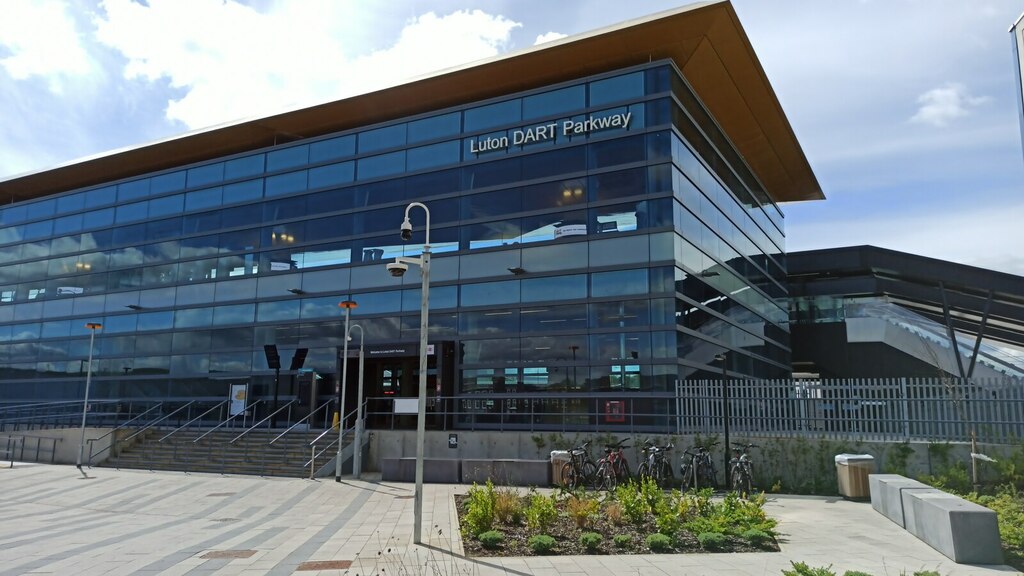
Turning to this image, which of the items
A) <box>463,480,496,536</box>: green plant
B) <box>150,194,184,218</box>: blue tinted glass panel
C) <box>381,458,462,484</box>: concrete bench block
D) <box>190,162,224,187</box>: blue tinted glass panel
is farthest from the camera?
<box>150,194,184,218</box>: blue tinted glass panel

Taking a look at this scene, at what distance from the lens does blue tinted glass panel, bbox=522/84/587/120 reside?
85.0 feet

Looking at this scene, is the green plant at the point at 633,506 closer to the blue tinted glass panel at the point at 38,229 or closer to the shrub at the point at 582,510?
the shrub at the point at 582,510

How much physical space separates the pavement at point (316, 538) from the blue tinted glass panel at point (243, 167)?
16.7 meters

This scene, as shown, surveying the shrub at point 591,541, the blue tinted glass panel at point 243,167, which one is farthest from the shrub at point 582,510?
the blue tinted glass panel at point 243,167

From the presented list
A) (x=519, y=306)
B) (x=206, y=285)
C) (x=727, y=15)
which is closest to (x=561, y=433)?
(x=519, y=306)

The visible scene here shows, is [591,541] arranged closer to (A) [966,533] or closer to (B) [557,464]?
(A) [966,533]

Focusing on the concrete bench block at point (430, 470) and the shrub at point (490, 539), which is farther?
the concrete bench block at point (430, 470)

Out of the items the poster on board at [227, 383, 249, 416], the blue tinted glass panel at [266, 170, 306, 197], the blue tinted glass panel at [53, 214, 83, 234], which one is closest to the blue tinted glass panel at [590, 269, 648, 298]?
the blue tinted glass panel at [266, 170, 306, 197]

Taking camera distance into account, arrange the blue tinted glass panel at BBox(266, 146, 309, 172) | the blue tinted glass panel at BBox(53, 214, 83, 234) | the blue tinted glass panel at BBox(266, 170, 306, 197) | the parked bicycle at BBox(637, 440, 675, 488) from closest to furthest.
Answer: the parked bicycle at BBox(637, 440, 675, 488) < the blue tinted glass panel at BBox(266, 170, 306, 197) < the blue tinted glass panel at BBox(266, 146, 309, 172) < the blue tinted glass panel at BBox(53, 214, 83, 234)

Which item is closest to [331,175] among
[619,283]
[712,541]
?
[619,283]

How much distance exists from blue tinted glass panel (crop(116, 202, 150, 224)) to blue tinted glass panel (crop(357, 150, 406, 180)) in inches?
539

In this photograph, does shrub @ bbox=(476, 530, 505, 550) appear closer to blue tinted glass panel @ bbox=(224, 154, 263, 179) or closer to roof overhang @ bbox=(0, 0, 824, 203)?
roof overhang @ bbox=(0, 0, 824, 203)

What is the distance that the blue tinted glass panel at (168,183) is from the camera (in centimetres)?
3538

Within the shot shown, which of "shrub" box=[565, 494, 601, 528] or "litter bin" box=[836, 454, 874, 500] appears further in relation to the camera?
"litter bin" box=[836, 454, 874, 500]
